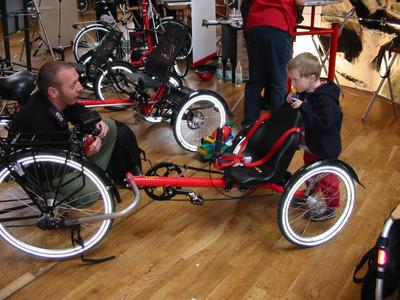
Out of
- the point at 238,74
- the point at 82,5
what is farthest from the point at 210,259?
the point at 82,5

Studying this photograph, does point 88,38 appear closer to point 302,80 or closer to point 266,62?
point 266,62

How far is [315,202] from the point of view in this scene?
2088 millimetres

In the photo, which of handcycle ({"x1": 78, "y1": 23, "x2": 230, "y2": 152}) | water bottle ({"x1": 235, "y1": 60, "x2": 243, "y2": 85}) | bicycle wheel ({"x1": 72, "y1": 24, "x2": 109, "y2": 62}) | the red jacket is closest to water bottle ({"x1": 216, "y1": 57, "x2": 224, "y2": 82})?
water bottle ({"x1": 235, "y1": 60, "x2": 243, "y2": 85})

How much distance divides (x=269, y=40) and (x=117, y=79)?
133 cm

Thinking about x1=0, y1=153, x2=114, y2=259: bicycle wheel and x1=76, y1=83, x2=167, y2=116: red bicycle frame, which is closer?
x1=0, y1=153, x2=114, y2=259: bicycle wheel

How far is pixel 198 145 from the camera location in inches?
116

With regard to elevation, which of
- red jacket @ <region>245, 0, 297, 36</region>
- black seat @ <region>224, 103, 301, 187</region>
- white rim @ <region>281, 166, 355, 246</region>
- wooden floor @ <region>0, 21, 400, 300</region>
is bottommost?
wooden floor @ <region>0, 21, 400, 300</region>

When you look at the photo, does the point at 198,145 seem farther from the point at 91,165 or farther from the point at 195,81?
the point at 195,81

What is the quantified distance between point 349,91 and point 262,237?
2.56 m

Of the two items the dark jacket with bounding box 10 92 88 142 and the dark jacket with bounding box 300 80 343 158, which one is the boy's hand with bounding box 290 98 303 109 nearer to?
the dark jacket with bounding box 300 80 343 158

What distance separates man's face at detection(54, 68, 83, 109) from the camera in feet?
6.48

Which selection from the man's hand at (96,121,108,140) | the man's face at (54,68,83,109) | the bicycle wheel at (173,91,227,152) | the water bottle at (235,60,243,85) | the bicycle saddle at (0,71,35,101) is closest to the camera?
the man's face at (54,68,83,109)

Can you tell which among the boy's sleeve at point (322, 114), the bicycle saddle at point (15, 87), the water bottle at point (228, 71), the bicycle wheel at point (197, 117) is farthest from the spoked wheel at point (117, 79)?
the boy's sleeve at point (322, 114)

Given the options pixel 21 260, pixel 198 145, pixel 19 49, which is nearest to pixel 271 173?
pixel 198 145
